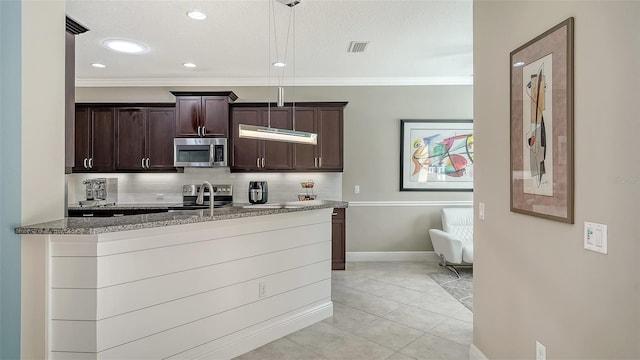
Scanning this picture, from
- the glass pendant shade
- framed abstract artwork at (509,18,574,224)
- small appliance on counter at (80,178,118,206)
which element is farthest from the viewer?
small appliance on counter at (80,178,118,206)

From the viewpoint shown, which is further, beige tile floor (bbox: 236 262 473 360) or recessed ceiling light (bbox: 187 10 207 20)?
recessed ceiling light (bbox: 187 10 207 20)

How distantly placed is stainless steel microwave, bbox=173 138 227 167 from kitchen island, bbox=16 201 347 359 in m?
2.39

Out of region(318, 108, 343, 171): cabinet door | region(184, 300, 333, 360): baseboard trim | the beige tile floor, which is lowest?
the beige tile floor

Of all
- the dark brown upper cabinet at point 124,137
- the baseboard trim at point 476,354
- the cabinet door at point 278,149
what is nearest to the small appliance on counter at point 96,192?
the dark brown upper cabinet at point 124,137

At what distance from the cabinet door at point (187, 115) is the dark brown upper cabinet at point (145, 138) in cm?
18

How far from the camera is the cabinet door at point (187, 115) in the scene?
4961 mm

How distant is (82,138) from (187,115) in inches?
62.0

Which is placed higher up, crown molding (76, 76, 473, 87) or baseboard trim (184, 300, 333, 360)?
crown molding (76, 76, 473, 87)

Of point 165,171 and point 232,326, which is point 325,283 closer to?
point 232,326

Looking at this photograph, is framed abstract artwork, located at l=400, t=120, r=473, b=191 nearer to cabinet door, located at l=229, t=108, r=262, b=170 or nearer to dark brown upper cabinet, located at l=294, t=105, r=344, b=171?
dark brown upper cabinet, located at l=294, t=105, r=344, b=171

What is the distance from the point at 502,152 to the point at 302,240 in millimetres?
1767

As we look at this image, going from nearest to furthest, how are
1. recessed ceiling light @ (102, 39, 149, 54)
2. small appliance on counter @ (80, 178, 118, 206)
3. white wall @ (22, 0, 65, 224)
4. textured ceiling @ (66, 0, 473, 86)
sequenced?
white wall @ (22, 0, 65, 224), textured ceiling @ (66, 0, 473, 86), recessed ceiling light @ (102, 39, 149, 54), small appliance on counter @ (80, 178, 118, 206)

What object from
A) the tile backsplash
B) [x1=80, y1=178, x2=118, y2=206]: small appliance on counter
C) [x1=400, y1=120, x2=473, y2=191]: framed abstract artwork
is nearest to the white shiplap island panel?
the tile backsplash

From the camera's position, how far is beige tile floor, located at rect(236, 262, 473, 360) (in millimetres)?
2635
